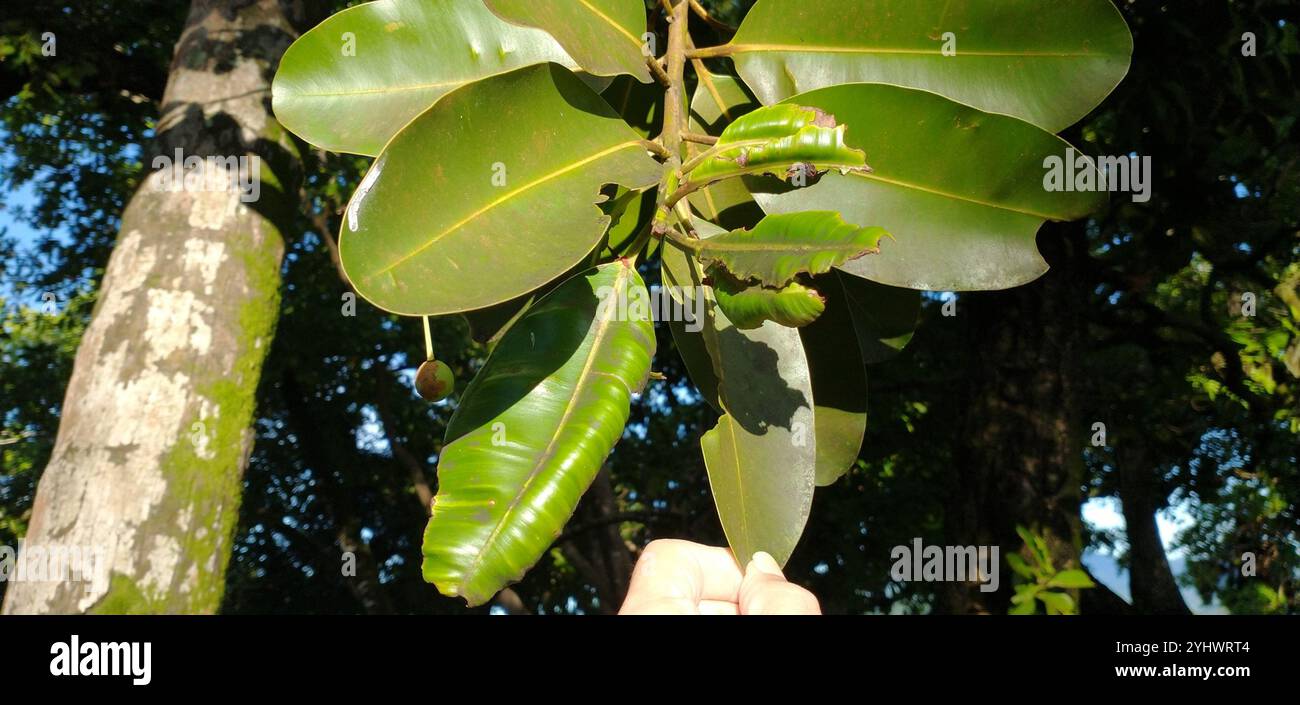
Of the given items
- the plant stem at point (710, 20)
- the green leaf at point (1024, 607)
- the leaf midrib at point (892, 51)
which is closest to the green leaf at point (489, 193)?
the leaf midrib at point (892, 51)

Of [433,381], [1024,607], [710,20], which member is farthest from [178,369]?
[1024,607]

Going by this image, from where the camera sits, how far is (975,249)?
84cm

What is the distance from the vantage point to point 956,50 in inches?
35.8

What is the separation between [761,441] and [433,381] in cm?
32

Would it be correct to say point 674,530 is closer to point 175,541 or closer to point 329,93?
point 175,541

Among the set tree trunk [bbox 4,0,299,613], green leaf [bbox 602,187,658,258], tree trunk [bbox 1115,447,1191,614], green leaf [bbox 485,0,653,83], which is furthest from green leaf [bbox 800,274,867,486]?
tree trunk [bbox 1115,447,1191,614]

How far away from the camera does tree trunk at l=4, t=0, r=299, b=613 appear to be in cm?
164

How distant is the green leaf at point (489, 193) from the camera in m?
0.66

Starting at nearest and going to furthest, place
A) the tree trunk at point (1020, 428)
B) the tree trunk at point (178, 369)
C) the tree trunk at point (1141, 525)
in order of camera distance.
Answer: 1. the tree trunk at point (178, 369)
2. the tree trunk at point (1020, 428)
3. the tree trunk at point (1141, 525)

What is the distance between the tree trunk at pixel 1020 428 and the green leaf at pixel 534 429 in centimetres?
237

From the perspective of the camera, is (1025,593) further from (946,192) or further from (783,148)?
(783,148)

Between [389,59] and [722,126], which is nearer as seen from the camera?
[389,59]

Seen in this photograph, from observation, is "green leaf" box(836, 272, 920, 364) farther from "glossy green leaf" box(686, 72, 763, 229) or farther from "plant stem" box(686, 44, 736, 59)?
"plant stem" box(686, 44, 736, 59)

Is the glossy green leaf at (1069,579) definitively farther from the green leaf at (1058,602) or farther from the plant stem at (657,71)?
the plant stem at (657,71)
